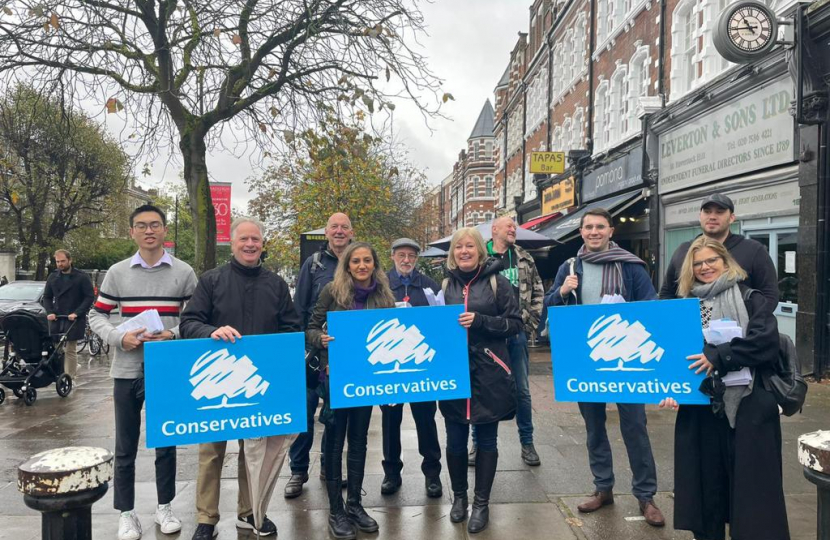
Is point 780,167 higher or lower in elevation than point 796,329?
higher

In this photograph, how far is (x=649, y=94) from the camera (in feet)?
48.7

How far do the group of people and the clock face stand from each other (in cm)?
720

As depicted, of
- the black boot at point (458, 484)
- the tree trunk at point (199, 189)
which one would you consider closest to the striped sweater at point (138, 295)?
the black boot at point (458, 484)

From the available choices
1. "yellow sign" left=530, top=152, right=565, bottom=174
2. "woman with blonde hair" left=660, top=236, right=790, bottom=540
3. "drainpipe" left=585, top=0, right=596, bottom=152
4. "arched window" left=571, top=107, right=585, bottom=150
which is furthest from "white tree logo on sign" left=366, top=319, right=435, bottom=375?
"arched window" left=571, top=107, right=585, bottom=150

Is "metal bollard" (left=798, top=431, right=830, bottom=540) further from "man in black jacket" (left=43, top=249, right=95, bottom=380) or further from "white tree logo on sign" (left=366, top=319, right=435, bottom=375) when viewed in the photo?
"man in black jacket" (left=43, top=249, right=95, bottom=380)

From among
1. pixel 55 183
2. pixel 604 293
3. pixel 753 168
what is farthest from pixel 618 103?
pixel 55 183

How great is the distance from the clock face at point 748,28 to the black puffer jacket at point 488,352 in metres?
7.87

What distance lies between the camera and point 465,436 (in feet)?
13.0

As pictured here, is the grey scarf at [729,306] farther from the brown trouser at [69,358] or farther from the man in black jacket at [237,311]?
the brown trouser at [69,358]

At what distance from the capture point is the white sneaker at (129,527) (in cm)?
374

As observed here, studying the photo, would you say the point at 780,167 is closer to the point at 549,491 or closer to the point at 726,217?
the point at 726,217

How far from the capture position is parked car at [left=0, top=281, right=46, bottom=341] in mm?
14556

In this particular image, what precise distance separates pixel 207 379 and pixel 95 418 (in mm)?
4601

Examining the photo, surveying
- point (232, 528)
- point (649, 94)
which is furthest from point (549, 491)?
point (649, 94)
